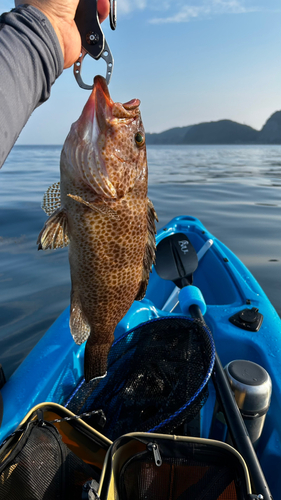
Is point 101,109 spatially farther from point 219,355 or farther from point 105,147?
point 219,355

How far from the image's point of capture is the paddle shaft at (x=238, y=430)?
1.47m

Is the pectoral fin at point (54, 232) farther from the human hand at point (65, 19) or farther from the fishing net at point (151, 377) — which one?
the fishing net at point (151, 377)

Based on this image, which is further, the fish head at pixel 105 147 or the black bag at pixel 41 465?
the black bag at pixel 41 465

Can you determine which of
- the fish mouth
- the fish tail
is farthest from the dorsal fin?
the fish tail

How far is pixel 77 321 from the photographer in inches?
59.8

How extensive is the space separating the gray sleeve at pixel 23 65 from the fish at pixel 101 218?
0.28 metres

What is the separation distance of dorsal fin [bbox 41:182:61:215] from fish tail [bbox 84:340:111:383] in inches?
26.9

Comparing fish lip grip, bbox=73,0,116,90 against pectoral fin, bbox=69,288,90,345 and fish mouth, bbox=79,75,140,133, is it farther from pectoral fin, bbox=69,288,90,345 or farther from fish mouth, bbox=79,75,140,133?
pectoral fin, bbox=69,288,90,345

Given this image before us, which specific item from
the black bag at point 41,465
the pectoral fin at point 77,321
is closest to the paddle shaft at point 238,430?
the black bag at point 41,465

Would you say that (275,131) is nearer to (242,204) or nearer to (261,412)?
(242,204)

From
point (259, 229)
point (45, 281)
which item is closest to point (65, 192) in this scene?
point (45, 281)

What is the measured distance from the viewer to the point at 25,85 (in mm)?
954

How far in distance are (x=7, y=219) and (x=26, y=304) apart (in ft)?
15.5

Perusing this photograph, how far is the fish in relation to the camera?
4.52ft
